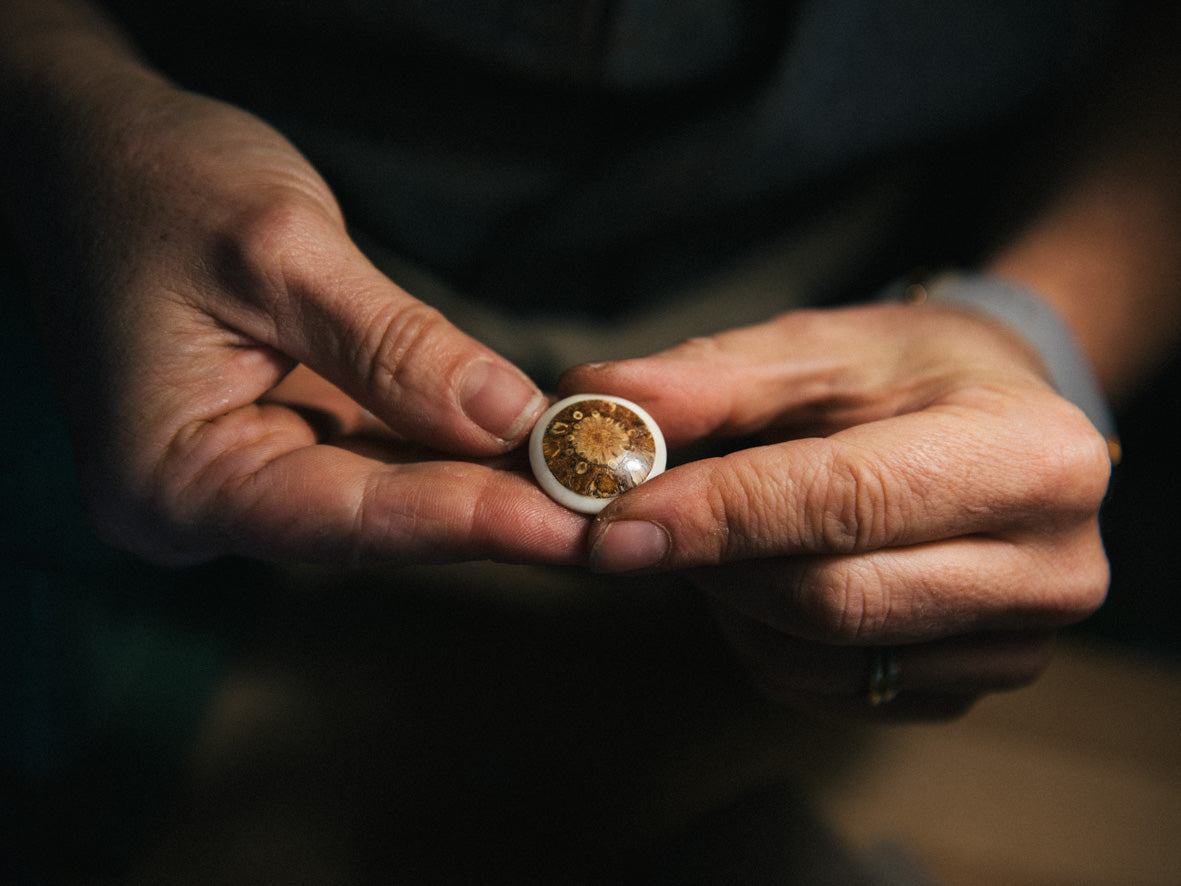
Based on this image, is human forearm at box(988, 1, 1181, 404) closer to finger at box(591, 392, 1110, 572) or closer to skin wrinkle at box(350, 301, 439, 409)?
finger at box(591, 392, 1110, 572)

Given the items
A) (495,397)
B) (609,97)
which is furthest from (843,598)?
(609,97)

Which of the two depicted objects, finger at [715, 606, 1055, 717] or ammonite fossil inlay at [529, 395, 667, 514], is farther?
finger at [715, 606, 1055, 717]

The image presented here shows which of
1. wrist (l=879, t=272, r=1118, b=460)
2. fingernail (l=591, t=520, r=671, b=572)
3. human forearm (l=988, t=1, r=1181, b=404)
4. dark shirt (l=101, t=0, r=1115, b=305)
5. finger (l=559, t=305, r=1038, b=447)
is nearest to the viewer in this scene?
fingernail (l=591, t=520, r=671, b=572)

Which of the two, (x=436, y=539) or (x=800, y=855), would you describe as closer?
(x=436, y=539)

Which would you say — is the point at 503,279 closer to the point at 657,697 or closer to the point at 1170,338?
the point at 657,697

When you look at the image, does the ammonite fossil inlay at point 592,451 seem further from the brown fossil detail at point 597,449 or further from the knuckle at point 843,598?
the knuckle at point 843,598

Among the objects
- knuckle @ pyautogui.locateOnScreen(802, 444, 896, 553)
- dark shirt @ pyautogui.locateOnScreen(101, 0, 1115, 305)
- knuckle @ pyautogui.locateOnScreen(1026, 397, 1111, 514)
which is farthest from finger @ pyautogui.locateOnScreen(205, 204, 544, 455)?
knuckle @ pyautogui.locateOnScreen(1026, 397, 1111, 514)

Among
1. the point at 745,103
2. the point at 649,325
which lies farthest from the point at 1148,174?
the point at 649,325
